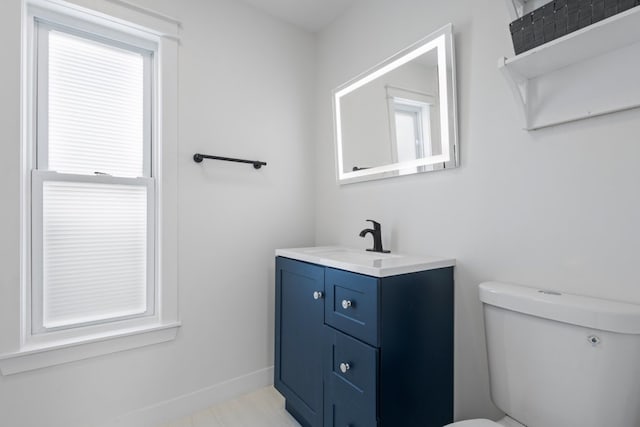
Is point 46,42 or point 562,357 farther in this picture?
point 46,42

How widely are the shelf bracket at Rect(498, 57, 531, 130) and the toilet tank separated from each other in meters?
0.62

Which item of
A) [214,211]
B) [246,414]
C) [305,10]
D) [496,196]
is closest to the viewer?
[496,196]

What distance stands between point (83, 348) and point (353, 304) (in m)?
1.29

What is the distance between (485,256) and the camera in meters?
1.27

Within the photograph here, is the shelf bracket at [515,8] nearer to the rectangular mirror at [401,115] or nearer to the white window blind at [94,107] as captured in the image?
the rectangular mirror at [401,115]

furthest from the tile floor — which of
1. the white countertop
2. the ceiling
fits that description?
the ceiling

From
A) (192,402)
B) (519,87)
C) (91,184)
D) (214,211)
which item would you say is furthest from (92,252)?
(519,87)

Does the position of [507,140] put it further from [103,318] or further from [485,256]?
[103,318]

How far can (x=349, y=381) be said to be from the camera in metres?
1.25

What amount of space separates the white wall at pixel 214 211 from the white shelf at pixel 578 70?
1.39 m

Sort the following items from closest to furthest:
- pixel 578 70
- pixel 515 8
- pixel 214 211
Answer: pixel 578 70 → pixel 515 8 → pixel 214 211

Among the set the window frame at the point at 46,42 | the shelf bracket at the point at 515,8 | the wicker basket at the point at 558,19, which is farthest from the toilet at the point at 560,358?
the window frame at the point at 46,42

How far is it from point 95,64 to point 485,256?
80.0 inches

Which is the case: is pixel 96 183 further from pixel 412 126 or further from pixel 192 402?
pixel 412 126
